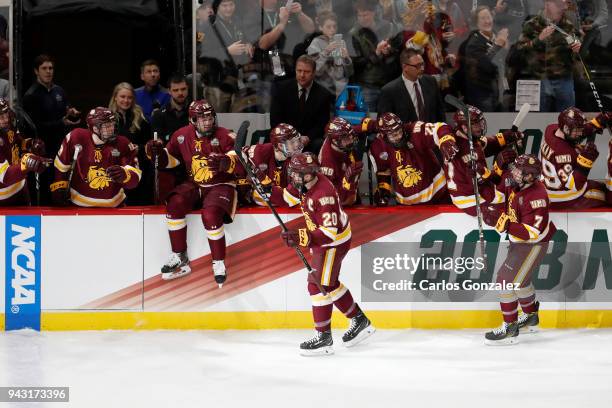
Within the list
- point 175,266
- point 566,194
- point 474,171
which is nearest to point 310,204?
point 175,266

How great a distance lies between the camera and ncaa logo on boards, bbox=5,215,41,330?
26.0 feet

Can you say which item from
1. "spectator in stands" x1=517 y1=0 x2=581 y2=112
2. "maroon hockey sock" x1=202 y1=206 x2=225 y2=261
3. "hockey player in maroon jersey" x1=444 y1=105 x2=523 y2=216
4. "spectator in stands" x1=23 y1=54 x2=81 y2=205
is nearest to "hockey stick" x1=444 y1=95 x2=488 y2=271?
"hockey player in maroon jersey" x1=444 y1=105 x2=523 y2=216

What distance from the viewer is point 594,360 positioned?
728cm

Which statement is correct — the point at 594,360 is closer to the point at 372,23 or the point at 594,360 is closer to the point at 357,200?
the point at 357,200

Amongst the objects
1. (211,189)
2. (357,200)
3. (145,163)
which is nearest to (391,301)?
(357,200)

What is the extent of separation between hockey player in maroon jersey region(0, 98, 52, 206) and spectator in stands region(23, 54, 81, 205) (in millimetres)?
383

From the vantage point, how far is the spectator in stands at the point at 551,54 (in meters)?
9.38

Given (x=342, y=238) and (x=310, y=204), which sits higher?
(x=310, y=204)

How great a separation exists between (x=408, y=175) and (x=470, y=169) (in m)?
0.42

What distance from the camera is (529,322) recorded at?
312 inches

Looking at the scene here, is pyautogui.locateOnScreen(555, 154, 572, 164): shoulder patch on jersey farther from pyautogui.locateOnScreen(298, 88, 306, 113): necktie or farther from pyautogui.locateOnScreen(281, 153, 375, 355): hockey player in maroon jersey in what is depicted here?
pyautogui.locateOnScreen(298, 88, 306, 113): necktie

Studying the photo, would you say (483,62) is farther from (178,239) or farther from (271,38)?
(178,239)

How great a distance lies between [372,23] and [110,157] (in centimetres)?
238

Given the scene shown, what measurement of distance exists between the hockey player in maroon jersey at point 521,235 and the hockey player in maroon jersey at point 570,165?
1.52 ft
